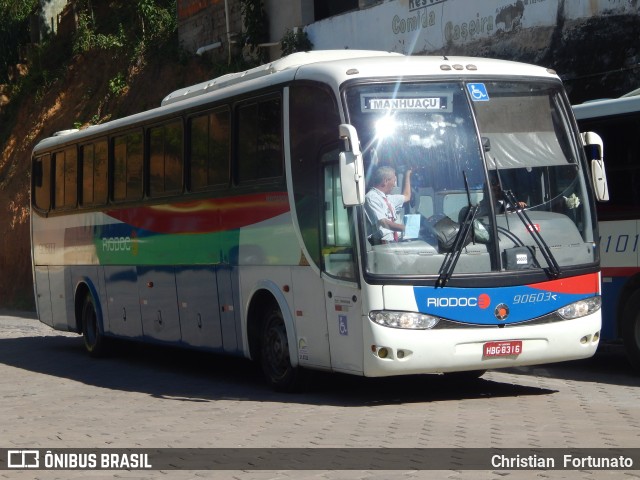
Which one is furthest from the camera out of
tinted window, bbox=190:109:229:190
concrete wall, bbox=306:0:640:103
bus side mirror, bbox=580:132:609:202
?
concrete wall, bbox=306:0:640:103

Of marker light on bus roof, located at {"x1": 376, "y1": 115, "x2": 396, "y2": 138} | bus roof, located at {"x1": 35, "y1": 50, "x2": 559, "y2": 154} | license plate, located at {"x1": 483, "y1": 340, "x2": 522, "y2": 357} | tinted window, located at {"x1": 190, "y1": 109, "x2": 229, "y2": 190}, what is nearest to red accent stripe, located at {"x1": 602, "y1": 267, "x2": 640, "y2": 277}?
bus roof, located at {"x1": 35, "y1": 50, "x2": 559, "y2": 154}

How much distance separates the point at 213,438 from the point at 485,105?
4.27 m

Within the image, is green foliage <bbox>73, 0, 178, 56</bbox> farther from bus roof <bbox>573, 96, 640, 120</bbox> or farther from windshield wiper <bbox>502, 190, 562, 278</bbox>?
windshield wiper <bbox>502, 190, 562, 278</bbox>

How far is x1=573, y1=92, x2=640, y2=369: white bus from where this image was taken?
13.8 metres

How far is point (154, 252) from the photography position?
54.9 feet

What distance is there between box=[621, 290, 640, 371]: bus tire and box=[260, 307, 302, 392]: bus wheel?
3.65 metres

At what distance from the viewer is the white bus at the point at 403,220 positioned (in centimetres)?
1162

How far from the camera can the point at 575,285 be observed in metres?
12.1

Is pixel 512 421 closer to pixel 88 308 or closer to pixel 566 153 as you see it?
pixel 566 153

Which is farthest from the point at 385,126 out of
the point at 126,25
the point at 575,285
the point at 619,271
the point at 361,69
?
the point at 126,25

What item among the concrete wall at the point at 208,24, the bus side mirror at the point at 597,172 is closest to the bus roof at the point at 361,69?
the bus side mirror at the point at 597,172

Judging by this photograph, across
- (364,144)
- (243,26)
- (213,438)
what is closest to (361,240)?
(364,144)

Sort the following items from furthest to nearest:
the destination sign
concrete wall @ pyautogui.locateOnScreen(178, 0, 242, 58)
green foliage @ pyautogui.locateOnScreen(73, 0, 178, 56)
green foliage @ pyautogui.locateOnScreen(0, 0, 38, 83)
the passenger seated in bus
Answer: green foliage @ pyautogui.locateOnScreen(0, 0, 38, 83), green foliage @ pyautogui.locateOnScreen(73, 0, 178, 56), concrete wall @ pyautogui.locateOnScreen(178, 0, 242, 58), the destination sign, the passenger seated in bus

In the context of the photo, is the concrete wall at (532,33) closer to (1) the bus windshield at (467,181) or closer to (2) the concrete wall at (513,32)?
(2) the concrete wall at (513,32)
